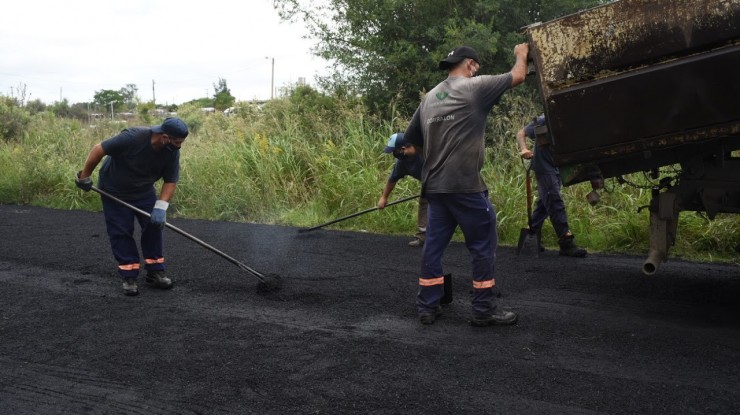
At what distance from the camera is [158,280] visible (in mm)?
6379

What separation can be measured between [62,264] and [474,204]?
4.50 m

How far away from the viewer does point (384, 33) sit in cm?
1323

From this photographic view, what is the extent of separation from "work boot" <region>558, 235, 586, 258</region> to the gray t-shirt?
9.22ft

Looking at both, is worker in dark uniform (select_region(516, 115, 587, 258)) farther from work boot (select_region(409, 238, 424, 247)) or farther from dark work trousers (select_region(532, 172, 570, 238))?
work boot (select_region(409, 238, 424, 247))

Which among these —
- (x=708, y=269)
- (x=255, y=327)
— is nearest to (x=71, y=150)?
(x=255, y=327)

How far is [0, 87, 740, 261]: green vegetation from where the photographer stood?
806 centimetres

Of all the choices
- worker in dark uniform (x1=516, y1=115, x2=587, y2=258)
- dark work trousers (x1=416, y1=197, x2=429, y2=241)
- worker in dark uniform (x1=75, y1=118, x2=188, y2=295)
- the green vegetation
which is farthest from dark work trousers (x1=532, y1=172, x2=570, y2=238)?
worker in dark uniform (x1=75, y1=118, x2=188, y2=295)

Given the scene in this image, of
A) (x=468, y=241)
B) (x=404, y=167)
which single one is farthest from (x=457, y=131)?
(x=404, y=167)

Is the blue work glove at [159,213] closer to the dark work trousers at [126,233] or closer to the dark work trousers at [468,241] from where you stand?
the dark work trousers at [126,233]

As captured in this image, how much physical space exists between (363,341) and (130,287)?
2442mm

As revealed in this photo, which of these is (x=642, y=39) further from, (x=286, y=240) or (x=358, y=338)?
(x=286, y=240)

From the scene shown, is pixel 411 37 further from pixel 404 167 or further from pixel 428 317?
pixel 428 317

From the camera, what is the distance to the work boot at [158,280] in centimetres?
635

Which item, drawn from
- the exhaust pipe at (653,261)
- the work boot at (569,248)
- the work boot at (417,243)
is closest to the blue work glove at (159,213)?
the work boot at (417,243)
